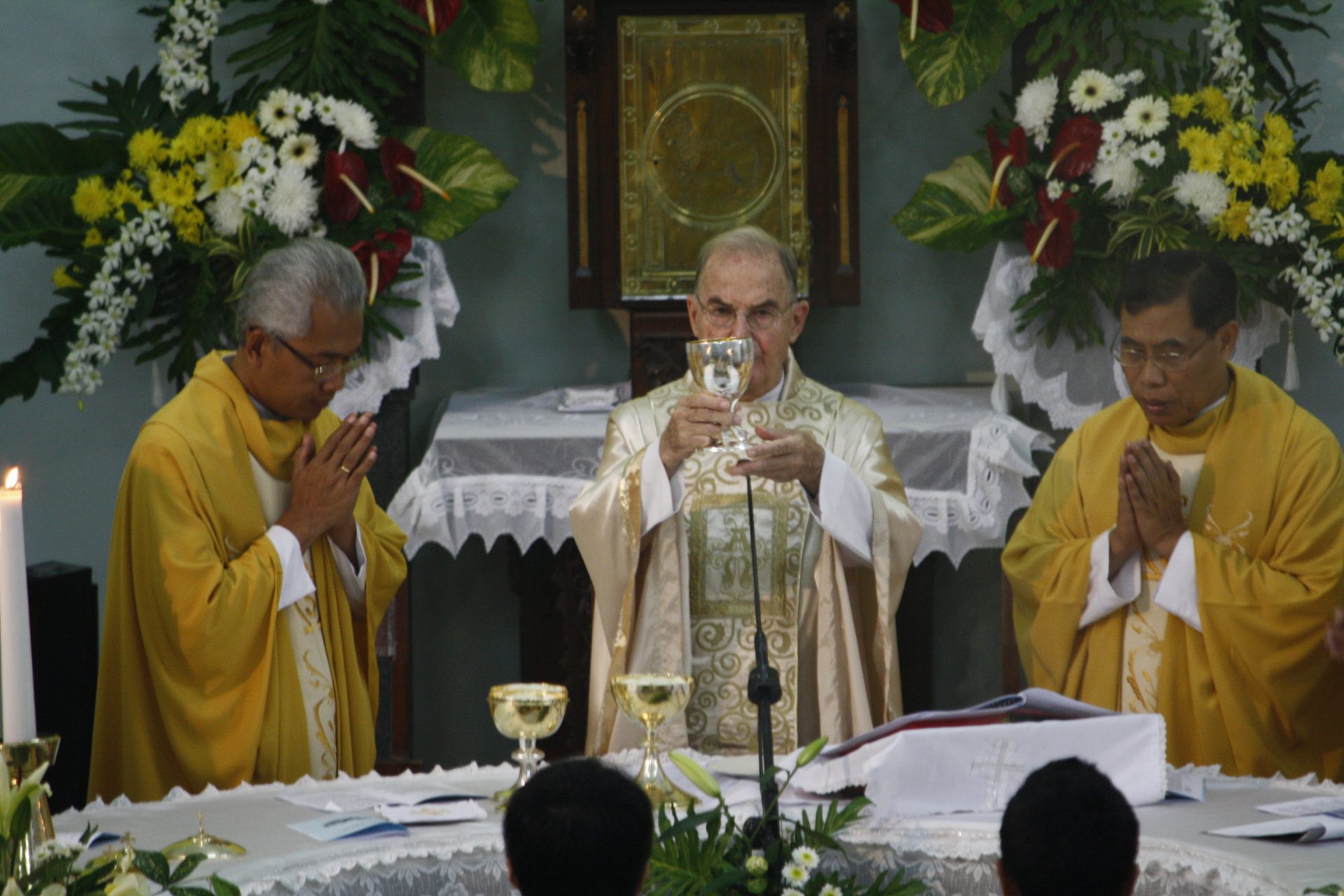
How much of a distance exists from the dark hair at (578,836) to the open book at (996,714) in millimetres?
912

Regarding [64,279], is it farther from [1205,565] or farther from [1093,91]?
[1205,565]

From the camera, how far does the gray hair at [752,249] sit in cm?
390

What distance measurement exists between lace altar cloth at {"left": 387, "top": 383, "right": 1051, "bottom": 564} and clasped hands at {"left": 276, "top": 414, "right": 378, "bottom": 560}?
1.68 metres

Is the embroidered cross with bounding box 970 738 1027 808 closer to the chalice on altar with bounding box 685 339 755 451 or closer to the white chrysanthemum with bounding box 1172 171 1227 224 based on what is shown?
the chalice on altar with bounding box 685 339 755 451

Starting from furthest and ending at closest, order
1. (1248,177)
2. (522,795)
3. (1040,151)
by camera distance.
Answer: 1. (1040,151)
2. (1248,177)
3. (522,795)

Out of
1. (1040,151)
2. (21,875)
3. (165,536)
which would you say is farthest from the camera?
(1040,151)

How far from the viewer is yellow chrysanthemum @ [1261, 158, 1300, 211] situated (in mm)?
5246

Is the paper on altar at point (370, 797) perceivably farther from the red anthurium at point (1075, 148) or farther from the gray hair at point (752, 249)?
the red anthurium at point (1075, 148)

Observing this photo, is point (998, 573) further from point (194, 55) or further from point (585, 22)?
point (194, 55)

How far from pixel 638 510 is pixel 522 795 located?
182 centimetres

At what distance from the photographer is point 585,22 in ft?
19.4

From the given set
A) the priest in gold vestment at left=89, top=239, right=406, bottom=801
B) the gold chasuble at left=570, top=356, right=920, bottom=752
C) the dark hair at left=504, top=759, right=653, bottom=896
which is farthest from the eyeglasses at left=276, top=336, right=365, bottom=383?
the dark hair at left=504, top=759, right=653, bottom=896

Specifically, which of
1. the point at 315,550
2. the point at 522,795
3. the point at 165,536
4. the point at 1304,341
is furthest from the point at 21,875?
the point at 1304,341

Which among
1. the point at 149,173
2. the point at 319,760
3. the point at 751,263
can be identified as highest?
the point at 149,173
